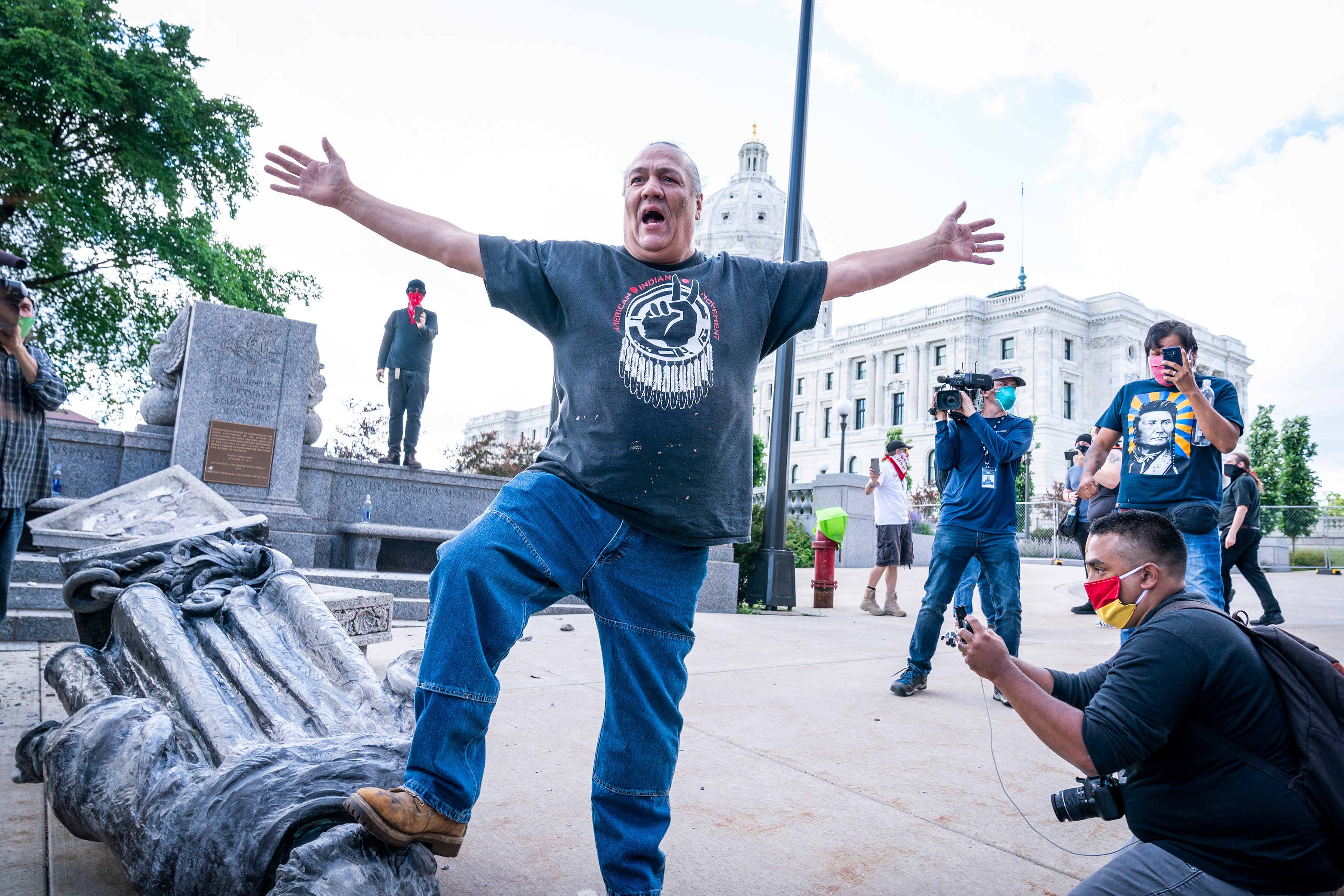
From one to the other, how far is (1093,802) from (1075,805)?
48mm

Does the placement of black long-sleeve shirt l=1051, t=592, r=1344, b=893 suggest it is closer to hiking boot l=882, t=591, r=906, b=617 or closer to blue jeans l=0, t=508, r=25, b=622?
blue jeans l=0, t=508, r=25, b=622

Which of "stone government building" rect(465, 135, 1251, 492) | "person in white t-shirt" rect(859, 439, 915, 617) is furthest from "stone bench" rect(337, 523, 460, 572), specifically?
"stone government building" rect(465, 135, 1251, 492)

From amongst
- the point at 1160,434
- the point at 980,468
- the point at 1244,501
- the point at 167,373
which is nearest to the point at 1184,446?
the point at 1160,434

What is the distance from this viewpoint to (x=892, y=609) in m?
10.2

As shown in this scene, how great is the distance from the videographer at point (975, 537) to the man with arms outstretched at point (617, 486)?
3.03 meters

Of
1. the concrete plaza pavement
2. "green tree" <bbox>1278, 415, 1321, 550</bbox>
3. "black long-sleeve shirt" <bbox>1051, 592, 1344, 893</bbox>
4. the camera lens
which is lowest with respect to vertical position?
the concrete plaza pavement

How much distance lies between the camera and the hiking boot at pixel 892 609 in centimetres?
1021

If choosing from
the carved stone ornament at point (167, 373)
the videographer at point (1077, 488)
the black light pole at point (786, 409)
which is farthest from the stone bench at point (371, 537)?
the videographer at point (1077, 488)

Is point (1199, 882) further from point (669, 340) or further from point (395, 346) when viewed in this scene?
point (395, 346)

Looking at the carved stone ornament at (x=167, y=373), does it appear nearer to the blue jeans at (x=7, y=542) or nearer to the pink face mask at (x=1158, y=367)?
the blue jeans at (x=7, y=542)

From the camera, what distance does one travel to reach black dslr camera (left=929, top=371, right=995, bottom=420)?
5148 millimetres

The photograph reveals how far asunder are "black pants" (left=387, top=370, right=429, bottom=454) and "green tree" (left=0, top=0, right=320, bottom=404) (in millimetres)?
14978

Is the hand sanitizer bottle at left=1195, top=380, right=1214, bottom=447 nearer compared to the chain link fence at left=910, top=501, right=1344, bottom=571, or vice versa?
the hand sanitizer bottle at left=1195, top=380, right=1214, bottom=447

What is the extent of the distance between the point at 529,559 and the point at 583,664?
12.3 feet
